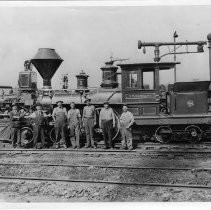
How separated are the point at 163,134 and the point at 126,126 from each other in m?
1.60

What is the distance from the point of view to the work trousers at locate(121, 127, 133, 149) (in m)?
11.2

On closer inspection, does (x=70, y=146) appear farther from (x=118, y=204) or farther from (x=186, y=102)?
(x=118, y=204)

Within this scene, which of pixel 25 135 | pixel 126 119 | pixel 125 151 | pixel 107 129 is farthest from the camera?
pixel 25 135

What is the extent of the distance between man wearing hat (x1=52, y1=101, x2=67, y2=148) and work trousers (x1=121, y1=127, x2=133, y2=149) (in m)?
1.98

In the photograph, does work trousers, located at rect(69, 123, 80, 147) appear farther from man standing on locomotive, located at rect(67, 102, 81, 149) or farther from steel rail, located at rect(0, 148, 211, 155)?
steel rail, located at rect(0, 148, 211, 155)

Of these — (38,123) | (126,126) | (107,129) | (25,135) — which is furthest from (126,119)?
(25,135)

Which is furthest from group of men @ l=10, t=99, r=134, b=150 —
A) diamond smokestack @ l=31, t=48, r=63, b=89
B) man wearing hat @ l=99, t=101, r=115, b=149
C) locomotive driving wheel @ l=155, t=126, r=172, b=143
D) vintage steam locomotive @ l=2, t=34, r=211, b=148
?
diamond smokestack @ l=31, t=48, r=63, b=89

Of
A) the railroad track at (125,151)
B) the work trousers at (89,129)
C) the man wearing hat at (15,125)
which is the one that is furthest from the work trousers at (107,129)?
the man wearing hat at (15,125)

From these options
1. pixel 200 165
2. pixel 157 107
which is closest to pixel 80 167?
pixel 200 165

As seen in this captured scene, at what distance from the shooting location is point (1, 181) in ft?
26.3

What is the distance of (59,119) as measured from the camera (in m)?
12.0

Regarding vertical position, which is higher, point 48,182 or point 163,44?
point 163,44

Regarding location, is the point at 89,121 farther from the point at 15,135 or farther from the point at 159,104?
the point at 15,135

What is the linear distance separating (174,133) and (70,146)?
343 centimetres
